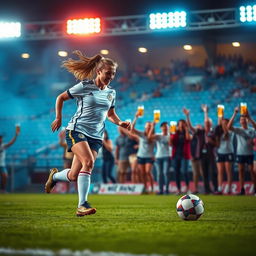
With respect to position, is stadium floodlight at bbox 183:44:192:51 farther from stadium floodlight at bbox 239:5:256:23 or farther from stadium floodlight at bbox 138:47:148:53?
stadium floodlight at bbox 239:5:256:23

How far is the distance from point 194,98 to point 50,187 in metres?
23.5

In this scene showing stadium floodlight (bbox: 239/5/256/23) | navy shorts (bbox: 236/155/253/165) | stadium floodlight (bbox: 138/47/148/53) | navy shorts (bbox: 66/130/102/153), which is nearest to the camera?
navy shorts (bbox: 66/130/102/153)

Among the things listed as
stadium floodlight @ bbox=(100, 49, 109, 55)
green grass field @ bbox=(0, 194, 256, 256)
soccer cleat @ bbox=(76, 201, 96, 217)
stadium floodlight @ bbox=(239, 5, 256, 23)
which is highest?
stadium floodlight @ bbox=(100, 49, 109, 55)

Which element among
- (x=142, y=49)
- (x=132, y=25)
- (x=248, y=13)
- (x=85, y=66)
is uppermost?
(x=142, y=49)

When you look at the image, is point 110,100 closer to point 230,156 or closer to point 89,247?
point 89,247

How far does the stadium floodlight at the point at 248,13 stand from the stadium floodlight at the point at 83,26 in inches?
260

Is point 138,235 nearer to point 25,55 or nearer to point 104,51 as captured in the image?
point 104,51

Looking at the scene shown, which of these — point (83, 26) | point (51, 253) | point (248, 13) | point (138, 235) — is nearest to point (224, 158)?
point (248, 13)

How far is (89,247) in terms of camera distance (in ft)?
15.2

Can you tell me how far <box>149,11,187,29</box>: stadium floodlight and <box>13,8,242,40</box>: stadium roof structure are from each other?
7.7 inches

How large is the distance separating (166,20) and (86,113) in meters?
20.7

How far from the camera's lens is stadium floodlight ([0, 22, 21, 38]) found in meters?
30.6

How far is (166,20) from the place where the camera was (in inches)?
1107

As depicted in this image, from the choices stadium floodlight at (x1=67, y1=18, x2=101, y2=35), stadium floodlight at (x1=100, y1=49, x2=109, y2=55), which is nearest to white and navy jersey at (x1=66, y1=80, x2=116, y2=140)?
stadium floodlight at (x1=67, y1=18, x2=101, y2=35)
